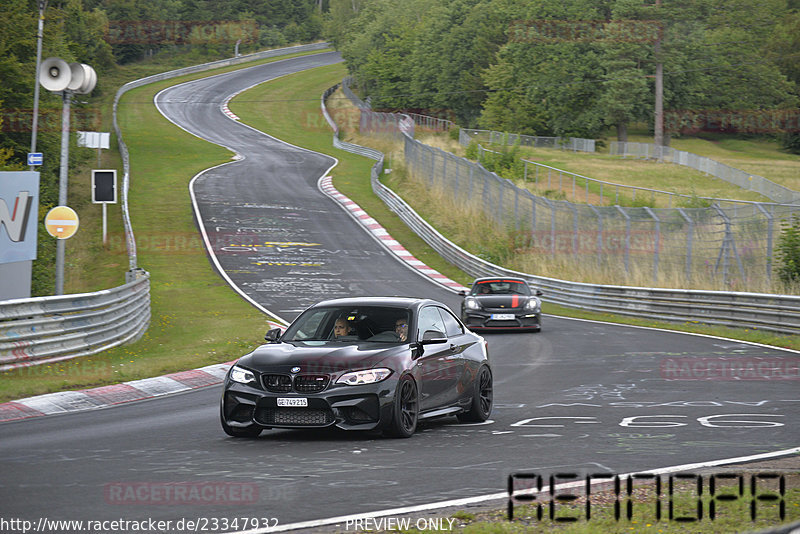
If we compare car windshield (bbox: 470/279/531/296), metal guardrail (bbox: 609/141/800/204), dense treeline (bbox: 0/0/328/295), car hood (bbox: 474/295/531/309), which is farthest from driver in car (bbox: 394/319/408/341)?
metal guardrail (bbox: 609/141/800/204)

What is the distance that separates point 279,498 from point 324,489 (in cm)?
45

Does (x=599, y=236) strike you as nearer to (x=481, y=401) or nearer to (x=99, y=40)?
(x=481, y=401)

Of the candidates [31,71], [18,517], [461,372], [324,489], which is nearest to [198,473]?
[324,489]

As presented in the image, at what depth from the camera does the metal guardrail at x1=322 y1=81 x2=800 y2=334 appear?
75.0ft

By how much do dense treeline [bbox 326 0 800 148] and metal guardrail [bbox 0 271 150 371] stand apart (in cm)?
6801

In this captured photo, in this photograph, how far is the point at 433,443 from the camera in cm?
980

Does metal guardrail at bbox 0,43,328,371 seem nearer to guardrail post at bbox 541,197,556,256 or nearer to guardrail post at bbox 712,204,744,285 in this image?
guardrail post at bbox 712,204,744,285

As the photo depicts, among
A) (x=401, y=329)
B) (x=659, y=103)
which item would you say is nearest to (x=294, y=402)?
(x=401, y=329)

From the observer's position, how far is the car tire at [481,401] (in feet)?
37.7

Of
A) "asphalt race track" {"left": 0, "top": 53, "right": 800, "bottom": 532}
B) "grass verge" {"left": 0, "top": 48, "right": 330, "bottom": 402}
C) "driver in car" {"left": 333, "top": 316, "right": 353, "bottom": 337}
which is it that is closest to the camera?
"asphalt race track" {"left": 0, "top": 53, "right": 800, "bottom": 532}

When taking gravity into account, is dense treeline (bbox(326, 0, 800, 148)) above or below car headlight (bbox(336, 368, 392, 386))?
above

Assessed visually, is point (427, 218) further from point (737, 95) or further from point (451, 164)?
point (737, 95)

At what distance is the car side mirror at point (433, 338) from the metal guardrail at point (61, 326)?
22.9 ft

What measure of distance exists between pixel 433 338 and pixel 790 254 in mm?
15916
